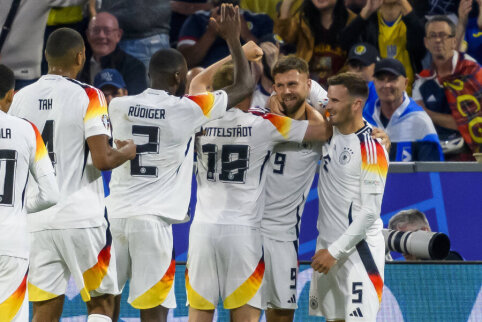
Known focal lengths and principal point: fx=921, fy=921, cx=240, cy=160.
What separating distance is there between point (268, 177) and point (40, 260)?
5.58 ft

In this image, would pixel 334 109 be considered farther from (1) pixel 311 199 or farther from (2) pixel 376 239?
(1) pixel 311 199

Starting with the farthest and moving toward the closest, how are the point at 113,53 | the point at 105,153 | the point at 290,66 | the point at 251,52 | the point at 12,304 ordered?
the point at 113,53 < the point at 251,52 < the point at 290,66 < the point at 105,153 < the point at 12,304

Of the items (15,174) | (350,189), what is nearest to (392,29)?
(350,189)

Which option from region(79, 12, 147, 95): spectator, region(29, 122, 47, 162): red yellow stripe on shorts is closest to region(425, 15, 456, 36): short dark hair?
region(79, 12, 147, 95): spectator

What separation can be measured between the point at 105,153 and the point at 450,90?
16.1 ft

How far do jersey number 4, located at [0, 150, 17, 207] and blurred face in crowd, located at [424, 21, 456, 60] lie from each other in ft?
18.6

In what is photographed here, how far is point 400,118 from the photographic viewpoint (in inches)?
355

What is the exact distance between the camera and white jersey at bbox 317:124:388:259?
614 centimetres

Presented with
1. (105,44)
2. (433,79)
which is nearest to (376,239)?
(433,79)

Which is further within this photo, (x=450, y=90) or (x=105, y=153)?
(x=450, y=90)

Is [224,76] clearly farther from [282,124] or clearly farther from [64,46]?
[64,46]

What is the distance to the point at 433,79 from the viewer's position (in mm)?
9875

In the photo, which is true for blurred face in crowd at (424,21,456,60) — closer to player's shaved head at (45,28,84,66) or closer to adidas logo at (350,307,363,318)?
adidas logo at (350,307,363,318)

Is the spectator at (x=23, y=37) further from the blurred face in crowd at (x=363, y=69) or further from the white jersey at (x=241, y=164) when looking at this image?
the white jersey at (x=241, y=164)
